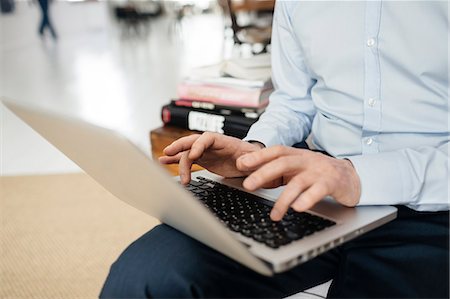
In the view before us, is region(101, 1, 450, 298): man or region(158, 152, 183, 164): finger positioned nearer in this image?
region(101, 1, 450, 298): man

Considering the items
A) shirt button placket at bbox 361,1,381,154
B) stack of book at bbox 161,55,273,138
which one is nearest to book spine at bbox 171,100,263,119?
stack of book at bbox 161,55,273,138

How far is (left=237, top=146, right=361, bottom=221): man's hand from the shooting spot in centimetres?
54

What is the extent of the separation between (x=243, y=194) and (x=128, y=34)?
9.10 metres

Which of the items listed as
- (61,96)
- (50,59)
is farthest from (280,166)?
(50,59)

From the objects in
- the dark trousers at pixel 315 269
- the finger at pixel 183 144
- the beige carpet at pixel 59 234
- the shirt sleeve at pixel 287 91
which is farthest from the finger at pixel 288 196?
the beige carpet at pixel 59 234

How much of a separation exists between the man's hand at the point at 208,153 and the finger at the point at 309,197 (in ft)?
0.66

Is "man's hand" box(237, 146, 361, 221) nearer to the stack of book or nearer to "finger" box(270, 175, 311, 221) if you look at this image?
"finger" box(270, 175, 311, 221)

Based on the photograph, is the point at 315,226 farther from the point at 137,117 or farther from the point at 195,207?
the point at 137,117

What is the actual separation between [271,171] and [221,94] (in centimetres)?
81

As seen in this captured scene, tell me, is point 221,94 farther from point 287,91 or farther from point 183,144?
point 183,144

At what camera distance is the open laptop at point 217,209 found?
0.45 m

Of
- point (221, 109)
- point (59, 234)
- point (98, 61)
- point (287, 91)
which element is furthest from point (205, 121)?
point (98, 61)

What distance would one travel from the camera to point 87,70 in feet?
17.5

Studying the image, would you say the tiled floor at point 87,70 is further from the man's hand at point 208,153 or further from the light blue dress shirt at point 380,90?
the light blue dress shirt at point 380,90
